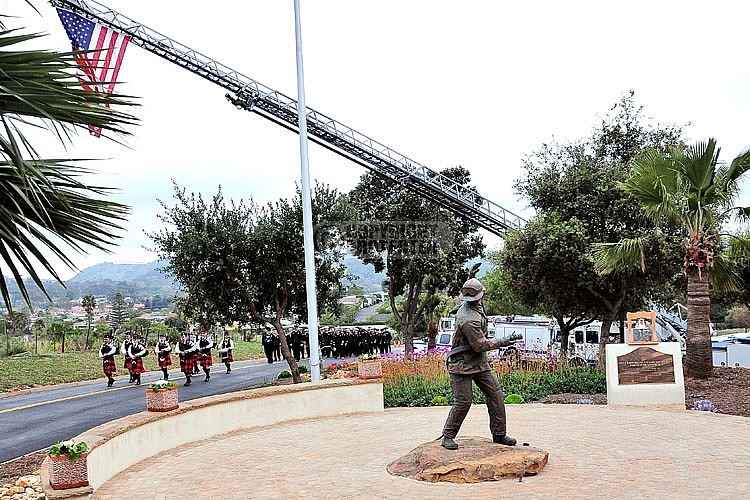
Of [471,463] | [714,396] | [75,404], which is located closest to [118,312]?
[75,404]

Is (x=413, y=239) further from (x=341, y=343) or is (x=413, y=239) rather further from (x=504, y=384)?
(x=504, y=384)

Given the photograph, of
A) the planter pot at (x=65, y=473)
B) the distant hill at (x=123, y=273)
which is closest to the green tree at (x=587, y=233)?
the planter pot at (x=65, y=473)

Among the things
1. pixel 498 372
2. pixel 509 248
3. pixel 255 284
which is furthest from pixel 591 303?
pixel 255 284

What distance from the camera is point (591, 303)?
2152 cm

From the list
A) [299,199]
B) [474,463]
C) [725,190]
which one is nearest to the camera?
[474,463]

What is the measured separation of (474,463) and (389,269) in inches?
835

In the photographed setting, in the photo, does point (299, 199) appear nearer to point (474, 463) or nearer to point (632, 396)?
point (632, 396)

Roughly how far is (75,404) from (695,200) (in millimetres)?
15485

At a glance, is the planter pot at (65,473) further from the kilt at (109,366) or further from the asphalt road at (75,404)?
the kilt at (109,366)

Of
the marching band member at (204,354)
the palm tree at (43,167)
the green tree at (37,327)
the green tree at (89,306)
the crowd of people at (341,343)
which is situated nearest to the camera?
the palm tree at (43,167)

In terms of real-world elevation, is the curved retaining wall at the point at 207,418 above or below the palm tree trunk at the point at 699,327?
below

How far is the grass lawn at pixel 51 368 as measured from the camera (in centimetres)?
2308

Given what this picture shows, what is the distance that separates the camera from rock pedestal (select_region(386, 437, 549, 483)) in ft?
24.7

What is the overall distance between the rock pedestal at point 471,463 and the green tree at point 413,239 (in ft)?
65.1
